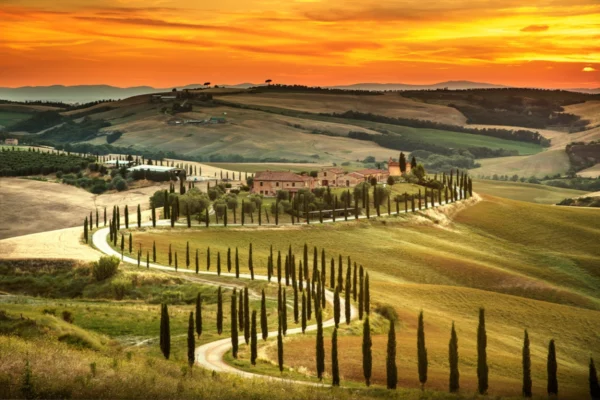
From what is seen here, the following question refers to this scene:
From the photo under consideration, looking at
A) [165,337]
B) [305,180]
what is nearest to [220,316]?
[165,337]

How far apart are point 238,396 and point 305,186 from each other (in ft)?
410

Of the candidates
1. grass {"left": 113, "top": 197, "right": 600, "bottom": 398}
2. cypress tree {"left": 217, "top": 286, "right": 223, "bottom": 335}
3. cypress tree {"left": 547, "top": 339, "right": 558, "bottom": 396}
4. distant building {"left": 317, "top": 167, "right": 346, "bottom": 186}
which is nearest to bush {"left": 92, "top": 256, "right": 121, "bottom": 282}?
grass {"left": 113, "top": 197, "right": 600, "bottom": 398}

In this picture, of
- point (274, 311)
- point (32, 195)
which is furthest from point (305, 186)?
point (274, 311)

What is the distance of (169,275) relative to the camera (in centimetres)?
9281

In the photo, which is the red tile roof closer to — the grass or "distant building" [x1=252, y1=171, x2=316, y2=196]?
"distant building" [x1=252, y1=171, x2=316, y2=196]

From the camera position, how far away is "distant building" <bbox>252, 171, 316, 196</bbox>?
6501 inches

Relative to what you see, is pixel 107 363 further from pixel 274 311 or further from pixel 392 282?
pixel 392 282

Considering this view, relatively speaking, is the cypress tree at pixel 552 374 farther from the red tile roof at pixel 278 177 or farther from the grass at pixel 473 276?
the red tile roof at pixel 278 177

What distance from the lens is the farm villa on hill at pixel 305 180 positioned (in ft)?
544

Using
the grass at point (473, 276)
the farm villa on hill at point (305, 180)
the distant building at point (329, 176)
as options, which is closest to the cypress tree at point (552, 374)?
the grass at point (473, 276)

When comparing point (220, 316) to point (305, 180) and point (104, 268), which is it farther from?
point (305, 180)

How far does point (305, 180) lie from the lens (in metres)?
171

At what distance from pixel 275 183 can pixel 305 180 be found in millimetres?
7537

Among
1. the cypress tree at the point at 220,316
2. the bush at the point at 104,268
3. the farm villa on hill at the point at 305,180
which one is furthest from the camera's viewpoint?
the farm villa on hill at the point at 305,180
